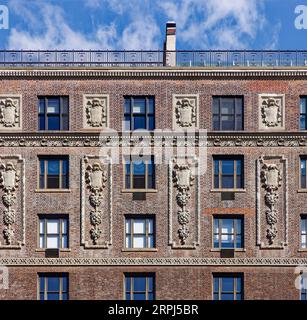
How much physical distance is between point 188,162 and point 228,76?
4818 millimetres

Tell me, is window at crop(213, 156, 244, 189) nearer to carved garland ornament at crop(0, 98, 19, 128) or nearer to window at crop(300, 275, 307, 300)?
window at crop(300, 275, 307, 300)

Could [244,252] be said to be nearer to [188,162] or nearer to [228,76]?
[188,162]

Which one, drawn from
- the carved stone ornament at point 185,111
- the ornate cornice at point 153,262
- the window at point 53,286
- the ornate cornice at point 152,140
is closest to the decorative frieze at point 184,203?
the ornate cornice at point 153,262

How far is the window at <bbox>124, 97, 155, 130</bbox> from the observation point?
5169 centimetres

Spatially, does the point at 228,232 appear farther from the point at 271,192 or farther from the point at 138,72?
the point at 138,72

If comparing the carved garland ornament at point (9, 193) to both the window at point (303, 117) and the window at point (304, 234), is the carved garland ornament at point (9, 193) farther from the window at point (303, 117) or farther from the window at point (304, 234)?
the window at point (303, 117)

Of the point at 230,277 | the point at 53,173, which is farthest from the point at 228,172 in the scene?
the point at 53,173

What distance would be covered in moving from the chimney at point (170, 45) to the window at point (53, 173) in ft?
24.1

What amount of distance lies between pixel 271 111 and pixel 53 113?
10978 millimetres

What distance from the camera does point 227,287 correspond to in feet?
166

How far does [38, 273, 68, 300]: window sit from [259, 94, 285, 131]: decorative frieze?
1254 centimetres

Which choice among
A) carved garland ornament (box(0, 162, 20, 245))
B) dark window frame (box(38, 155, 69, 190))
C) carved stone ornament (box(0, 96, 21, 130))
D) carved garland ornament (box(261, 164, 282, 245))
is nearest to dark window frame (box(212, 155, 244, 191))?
carved garland ornament (box(261, 164, 282, 245))
